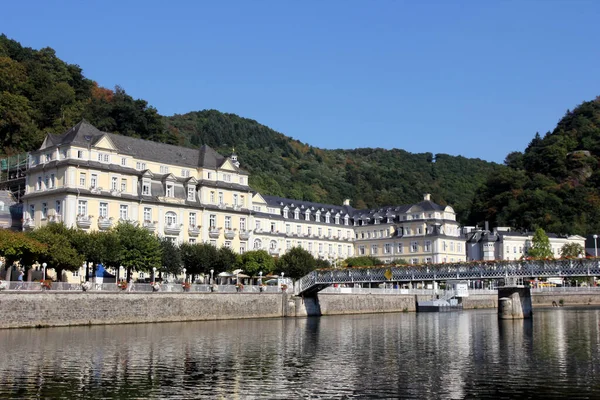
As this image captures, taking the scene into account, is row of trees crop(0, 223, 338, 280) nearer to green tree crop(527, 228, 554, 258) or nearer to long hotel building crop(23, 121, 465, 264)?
long hotel building crop(23, 121, 465, 264)

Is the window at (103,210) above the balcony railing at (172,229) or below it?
above

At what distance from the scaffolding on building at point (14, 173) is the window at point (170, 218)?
15.9 metres

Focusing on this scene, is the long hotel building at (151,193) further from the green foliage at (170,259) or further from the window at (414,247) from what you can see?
the window at (414,247)

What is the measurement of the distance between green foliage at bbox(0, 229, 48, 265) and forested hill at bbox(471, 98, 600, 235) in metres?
105

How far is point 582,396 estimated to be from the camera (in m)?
21.8

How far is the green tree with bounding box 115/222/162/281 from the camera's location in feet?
203

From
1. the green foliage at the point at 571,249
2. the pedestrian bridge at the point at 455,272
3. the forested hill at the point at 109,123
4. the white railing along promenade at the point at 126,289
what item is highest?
the forested hill at the point at 109,123

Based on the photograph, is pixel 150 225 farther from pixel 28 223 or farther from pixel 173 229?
pixel 28 223

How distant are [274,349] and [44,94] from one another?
244 feet

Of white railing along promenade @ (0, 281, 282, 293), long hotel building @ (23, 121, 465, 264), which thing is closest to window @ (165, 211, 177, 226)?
long hotel building @ (23, 121, 465, 264)

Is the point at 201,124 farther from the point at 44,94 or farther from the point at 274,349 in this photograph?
the point at 274,349

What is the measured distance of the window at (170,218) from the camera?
7812 centimetres

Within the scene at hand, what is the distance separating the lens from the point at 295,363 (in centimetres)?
3006

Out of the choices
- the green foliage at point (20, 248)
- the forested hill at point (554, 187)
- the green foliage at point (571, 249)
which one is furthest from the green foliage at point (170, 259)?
the forested hill at point (554, 187)
